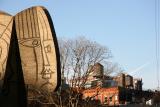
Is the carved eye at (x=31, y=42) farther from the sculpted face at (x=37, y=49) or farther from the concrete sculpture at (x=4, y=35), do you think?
the concrete sculpture at (x=4, y=35)

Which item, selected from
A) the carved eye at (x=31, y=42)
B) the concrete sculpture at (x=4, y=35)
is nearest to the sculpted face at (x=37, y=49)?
the carved eye at (x=31, y=42)

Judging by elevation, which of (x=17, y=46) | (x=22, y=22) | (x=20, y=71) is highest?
(x=22, y=22)

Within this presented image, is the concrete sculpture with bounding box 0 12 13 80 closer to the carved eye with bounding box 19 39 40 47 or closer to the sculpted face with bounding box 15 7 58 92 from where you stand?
the sculpted face with bounding box 15 7 58 92

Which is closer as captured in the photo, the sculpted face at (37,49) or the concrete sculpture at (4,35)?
the sculpted face at (37,49)

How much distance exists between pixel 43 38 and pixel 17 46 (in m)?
0.80

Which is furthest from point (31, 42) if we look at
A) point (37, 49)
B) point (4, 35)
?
point (4, 35)

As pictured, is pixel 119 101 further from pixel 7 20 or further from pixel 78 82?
pixel 7 20

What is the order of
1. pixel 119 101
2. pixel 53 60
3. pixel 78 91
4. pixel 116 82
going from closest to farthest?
pixel 53 60 < pixel 78 91 < pixel 119 101 < pixel 116 82

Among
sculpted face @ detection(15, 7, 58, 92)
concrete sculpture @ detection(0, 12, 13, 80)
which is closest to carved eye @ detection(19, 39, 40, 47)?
sculpted face @ detection(15, 7, 58, 92)

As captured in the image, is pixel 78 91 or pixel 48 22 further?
pixel 78 91

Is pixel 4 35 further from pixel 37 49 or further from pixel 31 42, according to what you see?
pixel 37 49

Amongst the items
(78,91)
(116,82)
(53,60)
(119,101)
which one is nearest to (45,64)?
(53,60)

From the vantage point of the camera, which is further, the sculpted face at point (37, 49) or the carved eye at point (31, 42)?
the carved eye at point (31, 42)

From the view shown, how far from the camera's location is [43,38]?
1073 centimetres
